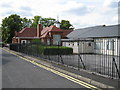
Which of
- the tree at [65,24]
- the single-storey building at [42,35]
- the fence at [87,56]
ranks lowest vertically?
the fence at [87,56]

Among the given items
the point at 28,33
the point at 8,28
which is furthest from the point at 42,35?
the point at 8,28

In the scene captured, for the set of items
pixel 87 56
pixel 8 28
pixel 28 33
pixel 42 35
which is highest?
pixel 8 28

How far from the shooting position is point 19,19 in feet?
214

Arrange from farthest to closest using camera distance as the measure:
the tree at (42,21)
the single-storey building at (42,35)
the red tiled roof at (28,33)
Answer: the tree at (42,21) → the red tiled roof at (28,33) → the single-storey building at (42,35)

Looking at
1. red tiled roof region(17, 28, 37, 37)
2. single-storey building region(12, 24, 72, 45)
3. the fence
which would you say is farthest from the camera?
red tiled roof region(17, 28, 37, 37)

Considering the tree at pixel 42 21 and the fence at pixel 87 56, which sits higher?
the tree at pixel 42 21

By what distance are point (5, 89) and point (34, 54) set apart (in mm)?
14781

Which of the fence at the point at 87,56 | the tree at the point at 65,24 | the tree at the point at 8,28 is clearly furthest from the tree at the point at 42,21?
the fence at the point at 87,56

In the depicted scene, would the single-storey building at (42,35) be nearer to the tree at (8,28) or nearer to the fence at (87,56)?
the tree at (8,28)

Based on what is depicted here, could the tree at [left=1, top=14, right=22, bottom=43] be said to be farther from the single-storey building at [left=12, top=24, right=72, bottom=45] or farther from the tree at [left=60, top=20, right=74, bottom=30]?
the tree at [left=60, top=20, right=74, bottom=30]

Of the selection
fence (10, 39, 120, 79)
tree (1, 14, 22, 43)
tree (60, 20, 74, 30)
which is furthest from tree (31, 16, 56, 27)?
fence (10, 39, 120, 79)

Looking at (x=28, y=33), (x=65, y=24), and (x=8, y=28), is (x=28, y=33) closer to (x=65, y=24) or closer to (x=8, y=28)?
(x=8, y=28)

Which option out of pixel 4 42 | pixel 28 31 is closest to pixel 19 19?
pixel 4 42

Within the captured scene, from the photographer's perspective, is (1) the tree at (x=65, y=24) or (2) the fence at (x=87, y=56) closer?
(2) the fence at (x=87, y=56)
